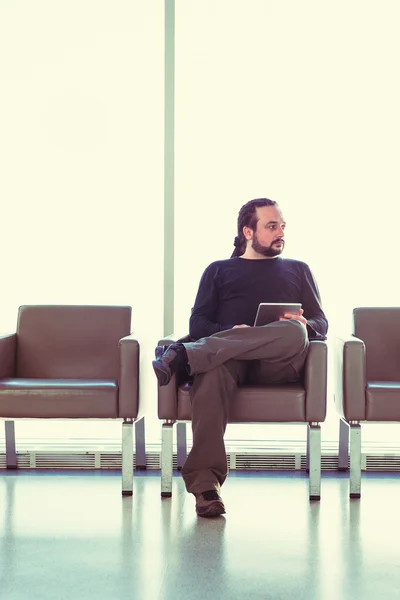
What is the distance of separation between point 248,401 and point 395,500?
2.56 ft

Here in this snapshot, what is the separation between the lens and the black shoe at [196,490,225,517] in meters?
3.01

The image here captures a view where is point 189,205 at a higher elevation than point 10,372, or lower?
higher

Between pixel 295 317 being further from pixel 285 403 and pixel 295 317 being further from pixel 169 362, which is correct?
pixel 169 362

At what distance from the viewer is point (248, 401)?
10.6ft

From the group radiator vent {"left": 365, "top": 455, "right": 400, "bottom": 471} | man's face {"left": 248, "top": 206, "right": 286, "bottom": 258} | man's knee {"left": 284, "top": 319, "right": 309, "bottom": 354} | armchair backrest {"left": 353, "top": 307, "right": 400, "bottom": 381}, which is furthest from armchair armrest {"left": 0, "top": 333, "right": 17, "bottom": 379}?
radiator vent {"left": 365, "top": 455, "right": 400, "bottom": 471}

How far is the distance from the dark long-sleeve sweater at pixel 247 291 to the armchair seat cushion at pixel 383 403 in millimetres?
395

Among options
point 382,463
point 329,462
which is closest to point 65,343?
point 329,462

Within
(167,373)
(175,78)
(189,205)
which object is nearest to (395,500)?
(167,373)

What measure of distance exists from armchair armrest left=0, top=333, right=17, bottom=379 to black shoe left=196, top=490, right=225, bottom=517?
125cm

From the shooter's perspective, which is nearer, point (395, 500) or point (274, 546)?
point (274, 546)

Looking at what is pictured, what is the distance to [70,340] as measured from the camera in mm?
3900

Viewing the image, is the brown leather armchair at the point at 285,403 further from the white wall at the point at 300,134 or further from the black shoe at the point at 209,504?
the white wall at the point at 300,134

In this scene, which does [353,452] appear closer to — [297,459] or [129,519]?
[297,459]

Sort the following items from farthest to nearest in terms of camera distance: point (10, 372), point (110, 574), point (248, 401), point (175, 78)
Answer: point (175, 78) < point (10, 372) < point (248, 401) < point (110, 574)
